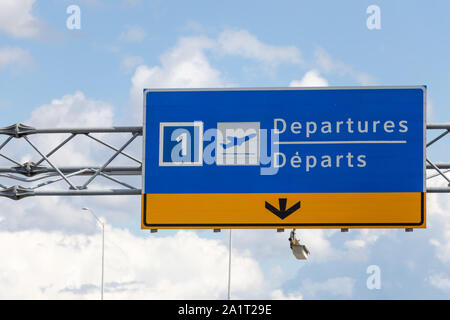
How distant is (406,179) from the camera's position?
16.6m

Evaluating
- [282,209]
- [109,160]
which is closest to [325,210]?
[282,209]

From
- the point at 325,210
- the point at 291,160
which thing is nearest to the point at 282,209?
the point at 325,210

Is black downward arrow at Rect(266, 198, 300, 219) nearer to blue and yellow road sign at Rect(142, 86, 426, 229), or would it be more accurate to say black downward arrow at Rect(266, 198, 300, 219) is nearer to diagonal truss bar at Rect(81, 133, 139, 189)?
blue and yellow road sign at Rect(142, 86, 426, 229)

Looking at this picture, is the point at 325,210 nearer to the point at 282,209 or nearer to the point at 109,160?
the point at 282,209

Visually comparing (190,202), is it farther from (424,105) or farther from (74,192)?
(424,105)

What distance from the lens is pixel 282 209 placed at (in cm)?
1659

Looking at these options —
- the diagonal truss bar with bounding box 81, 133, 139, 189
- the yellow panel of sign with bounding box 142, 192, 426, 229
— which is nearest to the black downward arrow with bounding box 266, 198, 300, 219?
the yellow panel of sign with bounding box 142, 192, 426, 229

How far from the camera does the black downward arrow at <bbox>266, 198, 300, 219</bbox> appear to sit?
54.4 ft

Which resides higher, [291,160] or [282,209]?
[291,160]
